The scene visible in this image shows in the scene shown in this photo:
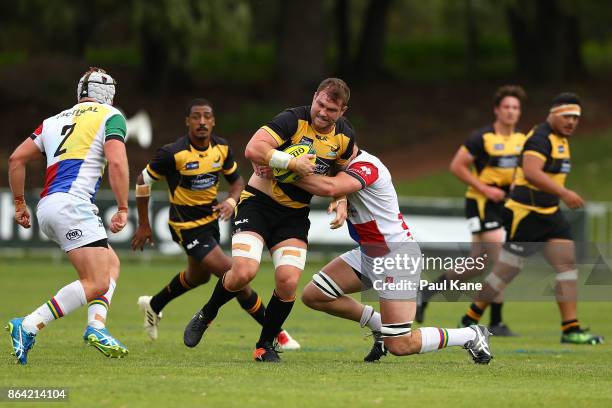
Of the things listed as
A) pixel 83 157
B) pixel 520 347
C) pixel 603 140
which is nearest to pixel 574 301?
pixel 520 347

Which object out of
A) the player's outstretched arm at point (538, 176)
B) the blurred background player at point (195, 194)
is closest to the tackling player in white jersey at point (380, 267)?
the blurred background player at point (195, 194)

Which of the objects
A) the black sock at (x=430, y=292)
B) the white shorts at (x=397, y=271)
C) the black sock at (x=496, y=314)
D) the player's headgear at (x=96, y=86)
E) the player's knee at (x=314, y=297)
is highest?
the player's headgear at (x=96, y=86)

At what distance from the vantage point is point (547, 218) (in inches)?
495

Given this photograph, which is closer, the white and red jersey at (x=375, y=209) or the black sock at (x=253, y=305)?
the white and red jersey at (x=375, y=209)

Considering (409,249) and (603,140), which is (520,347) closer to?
(409,249)

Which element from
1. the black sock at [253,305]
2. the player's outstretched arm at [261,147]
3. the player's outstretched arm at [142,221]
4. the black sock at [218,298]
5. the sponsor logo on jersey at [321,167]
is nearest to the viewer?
the player's outstretched arm at [261,147]

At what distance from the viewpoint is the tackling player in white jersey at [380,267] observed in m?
9.06

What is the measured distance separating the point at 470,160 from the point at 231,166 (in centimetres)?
339

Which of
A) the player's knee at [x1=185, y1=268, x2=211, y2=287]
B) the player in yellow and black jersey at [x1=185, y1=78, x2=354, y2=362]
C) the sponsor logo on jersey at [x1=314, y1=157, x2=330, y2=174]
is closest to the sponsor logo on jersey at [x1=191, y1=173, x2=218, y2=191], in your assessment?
the player's knee at [x1=185, y1=268, x2=211, y2=287]

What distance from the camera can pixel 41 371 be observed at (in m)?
8.48

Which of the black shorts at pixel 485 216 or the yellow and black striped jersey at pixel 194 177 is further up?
the yellow and black striped jersey at pixel 194 177

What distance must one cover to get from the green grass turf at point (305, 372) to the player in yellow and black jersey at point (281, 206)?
49 centimetres

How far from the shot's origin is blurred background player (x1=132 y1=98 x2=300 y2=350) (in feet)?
37.4

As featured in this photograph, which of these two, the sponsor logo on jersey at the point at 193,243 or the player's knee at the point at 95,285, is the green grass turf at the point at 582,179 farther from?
the player's knee at the point at 95,285
